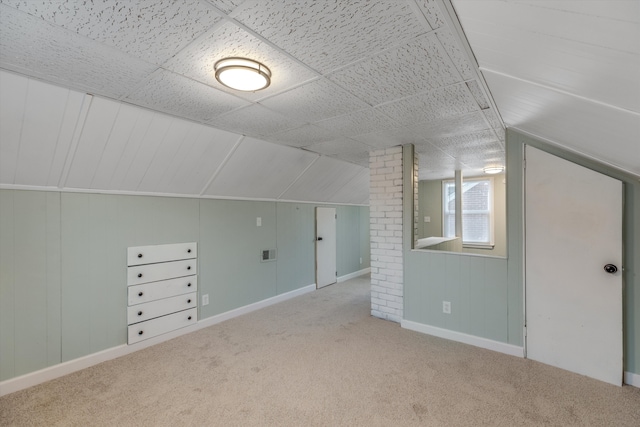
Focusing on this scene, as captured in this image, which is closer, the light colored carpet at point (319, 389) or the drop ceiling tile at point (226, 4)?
the drop ceiling tile at point (226, 4)

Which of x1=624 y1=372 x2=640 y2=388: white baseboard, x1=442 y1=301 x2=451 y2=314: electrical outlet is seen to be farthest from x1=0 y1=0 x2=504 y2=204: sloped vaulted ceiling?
x1=624 y1=372 x2=640 y2=388: white baseboard

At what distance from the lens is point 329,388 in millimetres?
2215

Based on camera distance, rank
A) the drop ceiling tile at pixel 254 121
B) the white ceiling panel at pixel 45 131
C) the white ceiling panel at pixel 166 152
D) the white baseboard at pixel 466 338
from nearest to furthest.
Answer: the white ceiling panel at pixel 45 131 < the drop ceiling tile at pixel 254 121 < the white ceiling panel at pixel 166 152 < the white baseboard at pixel 466 338

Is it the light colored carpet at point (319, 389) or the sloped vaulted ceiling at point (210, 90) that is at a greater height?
the sloped vaulted ceiling at point (210, 90)

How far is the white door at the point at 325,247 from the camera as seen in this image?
523 cm

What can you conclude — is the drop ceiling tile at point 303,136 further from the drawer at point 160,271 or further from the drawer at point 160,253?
the drawer at point 160,271

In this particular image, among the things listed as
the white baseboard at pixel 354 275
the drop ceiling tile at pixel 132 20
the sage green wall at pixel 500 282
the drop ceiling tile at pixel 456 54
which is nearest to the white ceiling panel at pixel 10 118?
the drop ceiling tile at pixel 132 20

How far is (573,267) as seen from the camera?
2.44 metres

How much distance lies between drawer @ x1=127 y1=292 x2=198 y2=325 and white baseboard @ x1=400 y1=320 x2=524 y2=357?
2613 mm

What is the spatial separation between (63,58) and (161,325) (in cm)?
261

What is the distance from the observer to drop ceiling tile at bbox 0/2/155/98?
1320mm

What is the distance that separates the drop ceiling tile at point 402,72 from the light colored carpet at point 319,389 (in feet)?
7.49

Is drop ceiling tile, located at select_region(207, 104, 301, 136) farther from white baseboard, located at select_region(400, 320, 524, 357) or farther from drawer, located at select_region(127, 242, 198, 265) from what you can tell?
white baseboard, located at select_region(400, 320, 524, 357)

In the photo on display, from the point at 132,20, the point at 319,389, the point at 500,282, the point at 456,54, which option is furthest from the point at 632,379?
the point at 132,20
